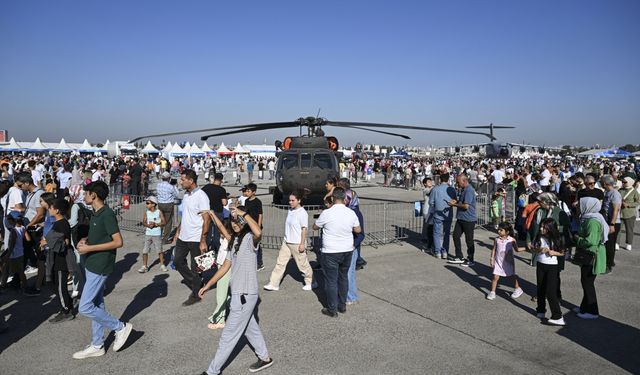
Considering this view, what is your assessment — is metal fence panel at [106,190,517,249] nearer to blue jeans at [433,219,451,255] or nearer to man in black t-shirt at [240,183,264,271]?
blue jeans at [433,219,451,255]

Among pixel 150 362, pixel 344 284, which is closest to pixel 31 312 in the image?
pixel 150 362

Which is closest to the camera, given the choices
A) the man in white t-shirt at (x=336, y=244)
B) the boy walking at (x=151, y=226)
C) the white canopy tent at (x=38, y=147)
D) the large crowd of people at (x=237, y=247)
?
the large crowd of people at (x=237, y=247)

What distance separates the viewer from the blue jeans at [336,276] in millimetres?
5543

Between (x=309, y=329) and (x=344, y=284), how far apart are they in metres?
0.80

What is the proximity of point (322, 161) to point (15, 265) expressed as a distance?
888 centimetres

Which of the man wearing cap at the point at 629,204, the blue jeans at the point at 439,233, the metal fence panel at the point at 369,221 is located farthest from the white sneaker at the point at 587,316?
the man wearing cap at the point at 629,204

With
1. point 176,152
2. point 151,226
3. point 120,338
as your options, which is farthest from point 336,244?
point 176,152

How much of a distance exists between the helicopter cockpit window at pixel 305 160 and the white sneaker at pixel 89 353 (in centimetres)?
943

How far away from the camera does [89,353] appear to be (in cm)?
445

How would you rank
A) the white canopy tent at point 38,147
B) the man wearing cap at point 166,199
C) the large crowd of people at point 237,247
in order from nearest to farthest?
1. the large crowd of people at point 237,247
2. the man wearing cap at point 166,199
3. the white canopy tent at point 38,147

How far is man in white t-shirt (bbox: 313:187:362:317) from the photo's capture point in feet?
18.1

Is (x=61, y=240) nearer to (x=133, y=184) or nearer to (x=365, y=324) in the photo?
(x=365, y=324)

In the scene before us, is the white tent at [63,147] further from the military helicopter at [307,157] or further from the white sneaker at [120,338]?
the white sneaker at [120,338]

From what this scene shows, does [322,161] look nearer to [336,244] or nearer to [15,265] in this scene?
[336,244]
